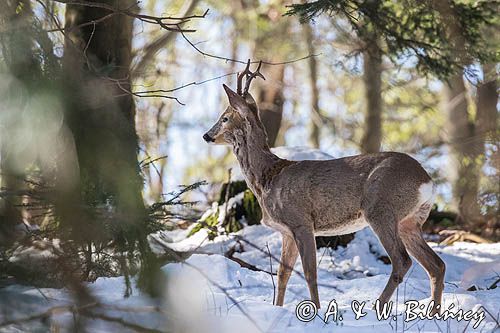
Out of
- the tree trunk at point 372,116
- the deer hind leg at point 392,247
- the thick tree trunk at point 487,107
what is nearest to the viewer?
the deer hind leg at point 392,247

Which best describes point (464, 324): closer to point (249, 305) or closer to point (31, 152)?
point (249, 305)

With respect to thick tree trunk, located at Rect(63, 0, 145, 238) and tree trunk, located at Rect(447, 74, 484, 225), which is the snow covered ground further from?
tree trunk, located at Rect(447, 74, 484, 225)

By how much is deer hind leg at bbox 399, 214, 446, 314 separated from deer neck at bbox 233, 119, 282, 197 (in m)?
1.24

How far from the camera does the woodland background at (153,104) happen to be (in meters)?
3.84

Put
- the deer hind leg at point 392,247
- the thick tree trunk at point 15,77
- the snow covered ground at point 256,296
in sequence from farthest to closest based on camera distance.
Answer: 1. the deer hind leg at point 392,247
2. the thick tree trunk at point 15,77
3. the snow covered ground at point 256,296

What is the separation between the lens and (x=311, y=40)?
56.9 ft

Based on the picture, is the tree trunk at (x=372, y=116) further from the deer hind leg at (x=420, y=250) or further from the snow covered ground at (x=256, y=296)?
the deer hind leg at (x=420, y=250)

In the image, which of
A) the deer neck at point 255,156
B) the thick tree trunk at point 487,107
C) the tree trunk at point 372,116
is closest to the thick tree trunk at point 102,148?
the deer neck at point 255,156

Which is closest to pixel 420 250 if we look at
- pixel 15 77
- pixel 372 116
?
pixel 15 77

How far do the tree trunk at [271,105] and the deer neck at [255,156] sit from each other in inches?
224

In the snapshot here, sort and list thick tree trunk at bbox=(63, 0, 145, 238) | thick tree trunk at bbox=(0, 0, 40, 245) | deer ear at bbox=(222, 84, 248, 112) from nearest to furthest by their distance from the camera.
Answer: thick tree trunk at bbox=(0, 0, 40, 245) → thick tree trunk at bbox=(63, 0, 145, 238) → deer ear at bbox=(222, 84, 248, 112)

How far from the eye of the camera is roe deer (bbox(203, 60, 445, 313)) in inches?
239

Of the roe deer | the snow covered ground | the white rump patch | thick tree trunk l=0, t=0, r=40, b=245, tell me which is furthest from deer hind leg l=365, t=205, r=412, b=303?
thick tree trunk l=0, t=0, r=40, b=245

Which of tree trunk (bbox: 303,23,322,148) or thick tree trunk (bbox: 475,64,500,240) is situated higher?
tree trunk (bbox: 303,23,322,148)
